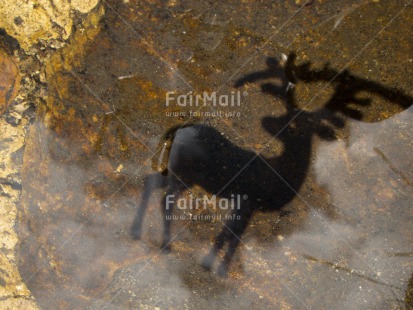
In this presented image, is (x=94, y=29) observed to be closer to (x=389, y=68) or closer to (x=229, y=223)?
(x=229, y=223)

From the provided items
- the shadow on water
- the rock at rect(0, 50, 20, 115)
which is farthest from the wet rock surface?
the rock at rect(0, 50, 20, 115)

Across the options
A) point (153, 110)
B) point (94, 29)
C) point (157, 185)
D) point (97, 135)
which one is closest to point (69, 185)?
point (97, 135)

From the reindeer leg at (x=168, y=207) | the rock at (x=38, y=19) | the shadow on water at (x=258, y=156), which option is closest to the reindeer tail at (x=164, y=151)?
the shadow on water at (x=258, y=156)

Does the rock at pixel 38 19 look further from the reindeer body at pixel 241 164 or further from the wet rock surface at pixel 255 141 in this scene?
the reindeer body at pixel 241 164
